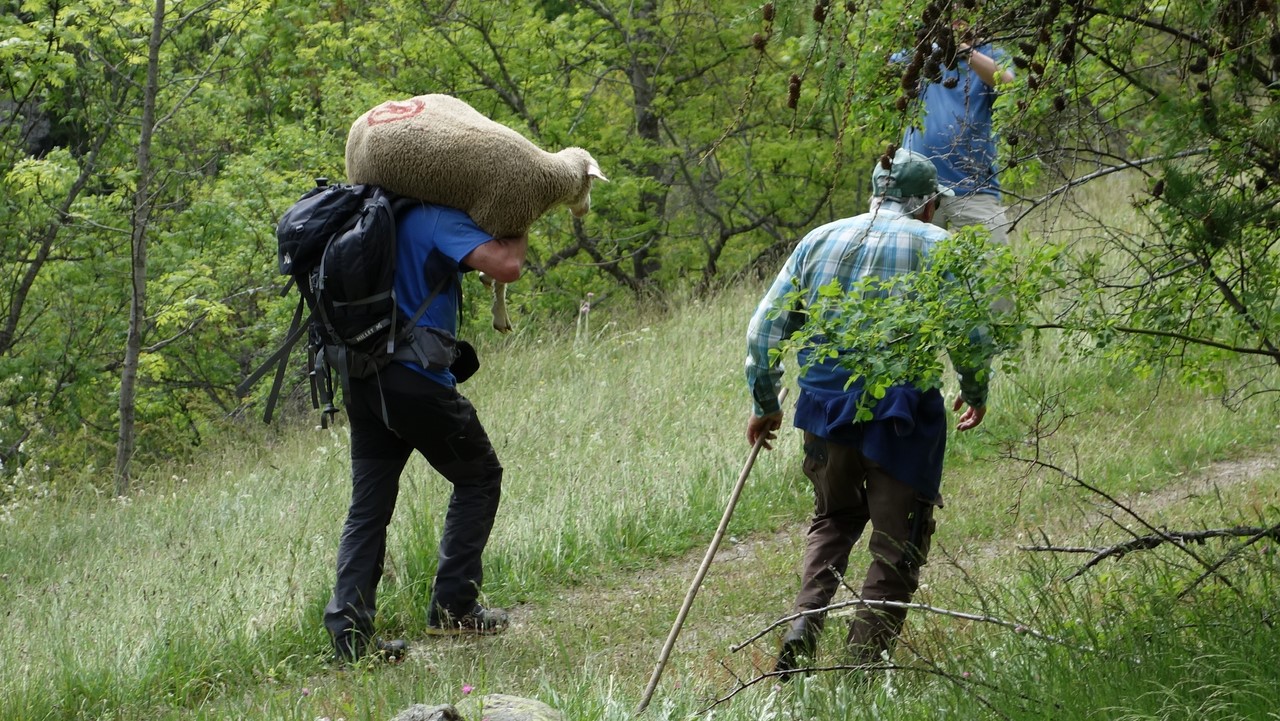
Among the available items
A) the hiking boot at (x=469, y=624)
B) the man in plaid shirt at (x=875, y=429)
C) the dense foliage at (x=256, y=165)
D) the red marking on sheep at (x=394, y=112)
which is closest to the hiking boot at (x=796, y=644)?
the man in plaid shirt at (x=875, y=429)

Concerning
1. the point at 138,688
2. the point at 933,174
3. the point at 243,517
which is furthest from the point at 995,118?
the point at 243,517

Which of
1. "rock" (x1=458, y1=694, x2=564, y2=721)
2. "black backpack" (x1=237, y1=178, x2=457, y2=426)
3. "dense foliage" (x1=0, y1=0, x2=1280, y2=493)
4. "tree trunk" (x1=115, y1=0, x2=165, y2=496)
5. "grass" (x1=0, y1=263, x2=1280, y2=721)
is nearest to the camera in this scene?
"rock" (x1=458, y1=694, x2=564, y2=721)

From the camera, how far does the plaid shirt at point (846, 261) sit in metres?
4.40

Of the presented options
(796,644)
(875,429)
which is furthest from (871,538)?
(796,644)

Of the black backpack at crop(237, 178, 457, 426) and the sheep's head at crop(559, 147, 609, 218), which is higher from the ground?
the sheep's head at crop(559, 147, 609, 218)

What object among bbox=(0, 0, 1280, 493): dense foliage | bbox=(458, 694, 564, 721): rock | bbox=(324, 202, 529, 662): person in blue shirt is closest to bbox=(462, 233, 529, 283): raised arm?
bbox=(324, 202, 529, 662): person in blue shirt

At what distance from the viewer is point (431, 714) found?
3.19 m

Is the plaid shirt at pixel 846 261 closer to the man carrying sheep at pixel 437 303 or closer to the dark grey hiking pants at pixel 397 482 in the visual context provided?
the man carrying sheep at pixel 437 303

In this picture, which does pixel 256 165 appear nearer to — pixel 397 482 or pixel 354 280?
A: pixel 397 482

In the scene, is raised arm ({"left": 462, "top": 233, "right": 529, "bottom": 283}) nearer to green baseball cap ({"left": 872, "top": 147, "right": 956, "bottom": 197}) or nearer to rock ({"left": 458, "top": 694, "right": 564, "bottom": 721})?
green baseball cap ({"left": 872, "top": 147, "right": 956, "bottom": 197})

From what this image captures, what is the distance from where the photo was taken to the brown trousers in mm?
4457

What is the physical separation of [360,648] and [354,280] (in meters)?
1.55

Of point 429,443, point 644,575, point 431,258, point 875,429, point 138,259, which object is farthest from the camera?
point 138,259

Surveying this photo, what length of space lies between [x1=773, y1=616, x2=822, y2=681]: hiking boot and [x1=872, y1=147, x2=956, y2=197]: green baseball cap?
152cm
